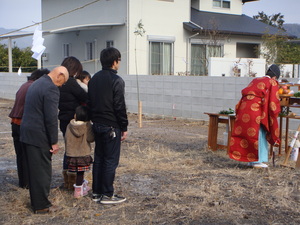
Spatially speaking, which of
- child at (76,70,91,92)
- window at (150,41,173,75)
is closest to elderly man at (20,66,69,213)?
child at (76,70,91,92)

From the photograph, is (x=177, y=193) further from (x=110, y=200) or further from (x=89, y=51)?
(x=89, y=51)

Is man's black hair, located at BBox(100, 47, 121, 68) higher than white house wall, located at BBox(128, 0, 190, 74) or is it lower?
lower

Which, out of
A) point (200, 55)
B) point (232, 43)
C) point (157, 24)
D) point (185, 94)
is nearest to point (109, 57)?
point (185, 94)

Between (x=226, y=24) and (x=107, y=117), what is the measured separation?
17.4m

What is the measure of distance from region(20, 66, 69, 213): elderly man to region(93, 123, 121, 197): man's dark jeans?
577 millimetres

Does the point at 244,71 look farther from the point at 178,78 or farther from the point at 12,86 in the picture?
the point at 12,86

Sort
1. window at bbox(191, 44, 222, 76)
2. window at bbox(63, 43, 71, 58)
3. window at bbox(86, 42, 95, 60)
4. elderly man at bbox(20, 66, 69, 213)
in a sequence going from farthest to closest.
→ window at bbox(63, 43, 71, 58) < window at bbox(86, 42, 95, 60) < window at bbox(191, 44, 222, 76) < elderly man at bbox(20, 66, 69, 213)

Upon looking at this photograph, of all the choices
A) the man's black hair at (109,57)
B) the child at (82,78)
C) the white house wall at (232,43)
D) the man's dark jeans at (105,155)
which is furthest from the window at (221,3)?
the man's dark jeans at (105,155)

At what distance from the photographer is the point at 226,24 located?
2136 centimetres

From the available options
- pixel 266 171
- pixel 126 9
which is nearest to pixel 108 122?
pixel 266 171

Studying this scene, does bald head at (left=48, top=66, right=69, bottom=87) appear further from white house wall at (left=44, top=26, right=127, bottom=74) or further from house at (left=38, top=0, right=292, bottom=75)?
white house wall at (left=44, top=26, right=127, bottom=74)

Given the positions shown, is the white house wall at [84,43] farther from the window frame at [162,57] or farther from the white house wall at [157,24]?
the window frame at [162,57]

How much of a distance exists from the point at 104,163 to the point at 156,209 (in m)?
0.82

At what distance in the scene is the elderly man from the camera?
4.71m
